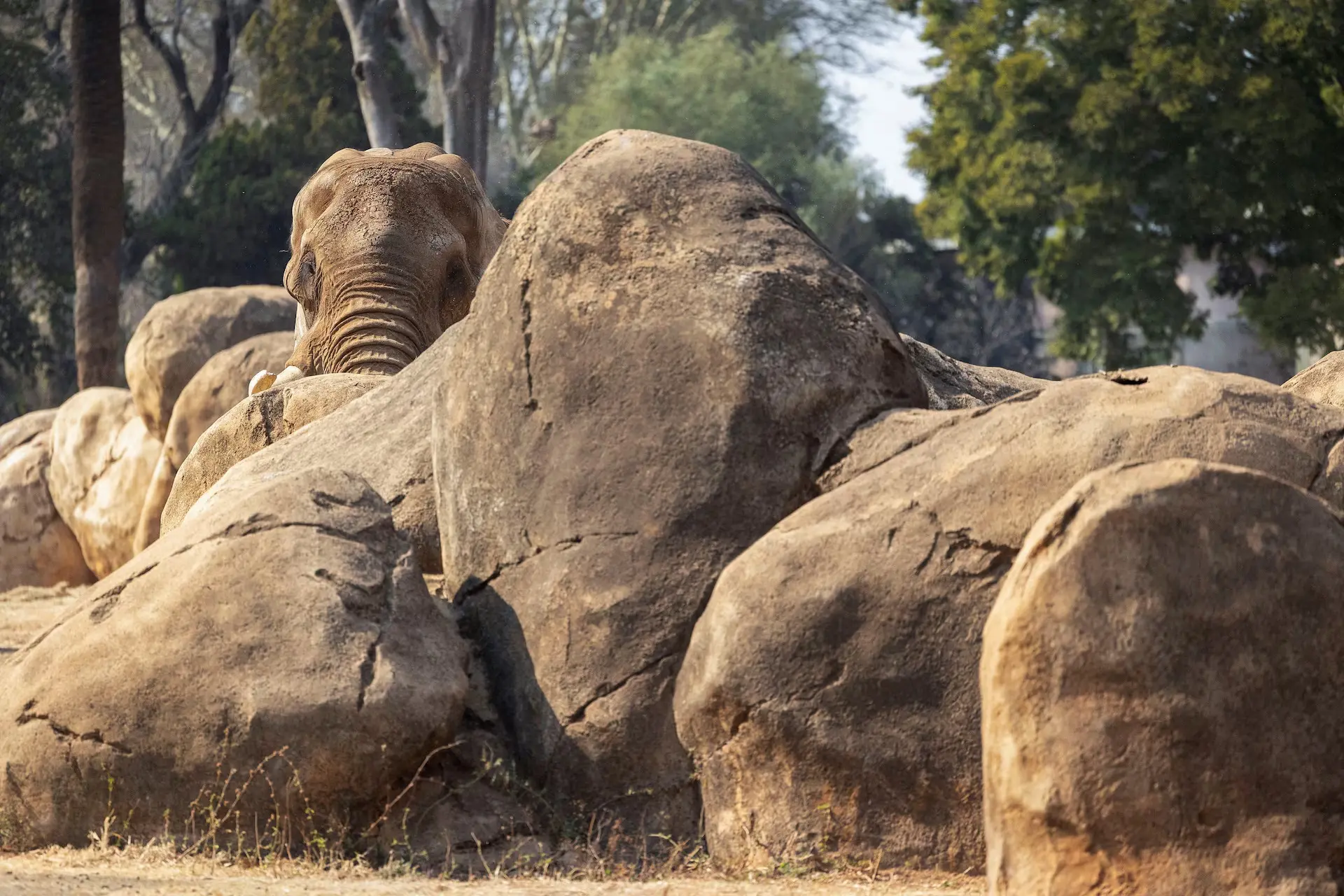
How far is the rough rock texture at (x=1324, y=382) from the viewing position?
6.86m

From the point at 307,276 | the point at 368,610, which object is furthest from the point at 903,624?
the point at 307,276

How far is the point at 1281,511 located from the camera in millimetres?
4445

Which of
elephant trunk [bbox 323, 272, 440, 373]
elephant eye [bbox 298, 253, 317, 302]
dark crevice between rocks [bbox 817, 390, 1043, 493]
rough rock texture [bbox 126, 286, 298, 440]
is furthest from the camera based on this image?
rough rock texture [bbox 126, 286, 298, 440]

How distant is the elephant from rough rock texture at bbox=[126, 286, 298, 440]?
4.94 m

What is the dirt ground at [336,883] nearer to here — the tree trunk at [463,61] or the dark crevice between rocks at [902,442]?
the dark crevice between rocks at [902,442]

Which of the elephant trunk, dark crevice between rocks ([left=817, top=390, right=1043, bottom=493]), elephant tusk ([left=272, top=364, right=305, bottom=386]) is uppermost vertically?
dark crevice between rocks ([left=817, top=390, right=1043, bottom=493])

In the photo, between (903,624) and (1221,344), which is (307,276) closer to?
(903,624)

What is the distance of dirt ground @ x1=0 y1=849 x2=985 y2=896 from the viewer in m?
4.78

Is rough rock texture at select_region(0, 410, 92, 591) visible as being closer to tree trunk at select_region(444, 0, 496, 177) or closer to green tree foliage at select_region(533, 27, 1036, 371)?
tree trunk at select_region(444, 0, 496, 177)

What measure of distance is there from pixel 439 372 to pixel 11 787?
210 cm

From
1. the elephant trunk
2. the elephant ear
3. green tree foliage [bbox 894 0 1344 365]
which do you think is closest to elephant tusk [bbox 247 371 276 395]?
the elephant trunk

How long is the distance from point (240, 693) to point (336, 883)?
2.33ft

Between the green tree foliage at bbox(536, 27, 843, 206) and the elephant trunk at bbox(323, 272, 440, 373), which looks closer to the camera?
the elephant trunk at bbox(323, 272, 440, 373)

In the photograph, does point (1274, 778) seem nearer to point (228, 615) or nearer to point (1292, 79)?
point (228, 615)
